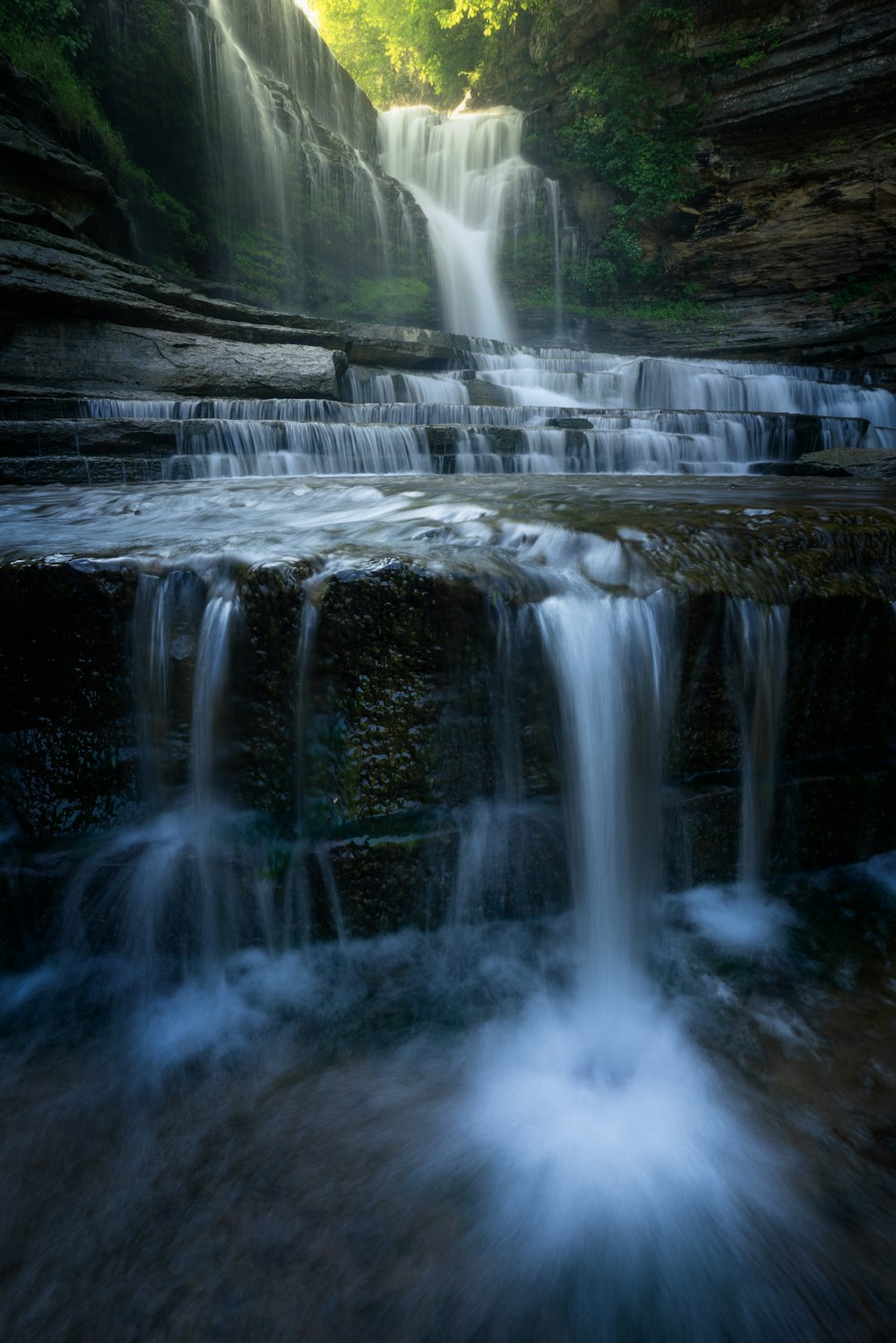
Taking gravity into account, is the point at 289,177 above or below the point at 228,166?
above

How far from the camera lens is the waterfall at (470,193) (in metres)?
15.6

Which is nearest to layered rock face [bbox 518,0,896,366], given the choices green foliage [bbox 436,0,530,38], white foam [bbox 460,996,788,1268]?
green foliage [bbox 436,0,530,38]

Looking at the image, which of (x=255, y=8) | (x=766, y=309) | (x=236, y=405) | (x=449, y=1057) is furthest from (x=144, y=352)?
(x=766, y=309)

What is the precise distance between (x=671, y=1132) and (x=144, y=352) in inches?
315

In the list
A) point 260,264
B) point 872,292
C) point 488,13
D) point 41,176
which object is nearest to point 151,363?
point 41,176

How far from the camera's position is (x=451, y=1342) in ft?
4.06

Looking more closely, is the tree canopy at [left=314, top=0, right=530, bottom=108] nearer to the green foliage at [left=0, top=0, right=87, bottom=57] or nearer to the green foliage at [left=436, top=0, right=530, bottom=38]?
the green foliage at [left=436, top=0, right=530, bottom=38]

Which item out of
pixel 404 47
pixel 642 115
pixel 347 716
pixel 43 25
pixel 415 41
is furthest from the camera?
pixel 404 47

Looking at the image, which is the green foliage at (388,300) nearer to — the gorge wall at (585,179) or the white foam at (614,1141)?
the gorge wall at (585,179)

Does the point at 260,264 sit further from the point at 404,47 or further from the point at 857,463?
the point at 404,47

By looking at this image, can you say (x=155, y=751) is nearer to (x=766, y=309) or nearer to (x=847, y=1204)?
(x=847, y=1204)

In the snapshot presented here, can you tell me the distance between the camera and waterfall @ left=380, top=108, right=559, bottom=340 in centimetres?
1556

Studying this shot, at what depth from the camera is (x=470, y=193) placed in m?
16.7

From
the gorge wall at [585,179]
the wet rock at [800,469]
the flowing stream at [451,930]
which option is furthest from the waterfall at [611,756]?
the gorge wall at [585,179]
